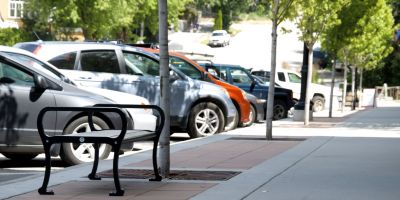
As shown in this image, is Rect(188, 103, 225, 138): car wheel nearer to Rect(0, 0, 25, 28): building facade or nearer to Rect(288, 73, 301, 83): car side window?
Rect(288, 73, 301, 83): car side window

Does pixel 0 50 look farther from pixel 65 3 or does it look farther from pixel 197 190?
pixel 65 3

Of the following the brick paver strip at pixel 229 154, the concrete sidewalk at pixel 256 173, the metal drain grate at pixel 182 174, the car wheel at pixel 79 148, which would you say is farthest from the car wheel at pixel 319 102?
the metal drain grate at pixel 182 174

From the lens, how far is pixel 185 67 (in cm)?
2058

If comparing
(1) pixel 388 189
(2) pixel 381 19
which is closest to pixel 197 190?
(1) pixel 388 189

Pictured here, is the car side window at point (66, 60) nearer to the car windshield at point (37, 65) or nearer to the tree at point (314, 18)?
the car windshield at point (37, 65)

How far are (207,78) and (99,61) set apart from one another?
3.80 meters

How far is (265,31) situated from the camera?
117 m

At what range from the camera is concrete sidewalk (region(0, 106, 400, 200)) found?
968 centimetres

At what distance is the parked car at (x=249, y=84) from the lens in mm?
26414

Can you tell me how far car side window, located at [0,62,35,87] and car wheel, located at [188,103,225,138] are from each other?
18.6 ft

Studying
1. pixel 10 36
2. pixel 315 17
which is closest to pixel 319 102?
pixel 315 17

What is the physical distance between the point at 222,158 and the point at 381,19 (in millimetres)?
26551

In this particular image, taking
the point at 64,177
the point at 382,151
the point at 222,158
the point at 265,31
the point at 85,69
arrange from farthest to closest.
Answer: the point at 265,31 < the point at 85,69 < the point at 382,151 < the point at 222,158 < the point at 64,177

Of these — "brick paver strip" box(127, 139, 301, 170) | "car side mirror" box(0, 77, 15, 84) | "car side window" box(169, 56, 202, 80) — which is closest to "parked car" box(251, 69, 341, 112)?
"car side window" box(169, 56, 202, 80)
